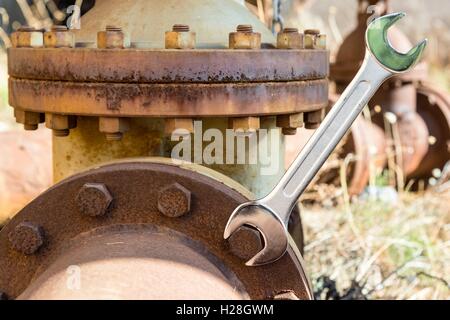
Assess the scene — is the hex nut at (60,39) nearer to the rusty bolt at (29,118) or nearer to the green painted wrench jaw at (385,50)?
the rusty bolt at (29,118)

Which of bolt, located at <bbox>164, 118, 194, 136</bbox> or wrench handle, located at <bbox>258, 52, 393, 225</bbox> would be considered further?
bolt, located at <bbox>164, 118, 194, 136</bbox>

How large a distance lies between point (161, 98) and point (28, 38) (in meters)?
0.38

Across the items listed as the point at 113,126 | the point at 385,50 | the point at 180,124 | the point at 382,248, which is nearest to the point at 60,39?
the point at 113,126

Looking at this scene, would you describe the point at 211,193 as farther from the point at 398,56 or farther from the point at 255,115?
A: the point at 398,56

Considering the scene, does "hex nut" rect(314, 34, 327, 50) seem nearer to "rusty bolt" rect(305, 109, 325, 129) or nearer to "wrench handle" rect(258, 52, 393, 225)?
"rusty bolt" rect(305, 109, 325, 129)

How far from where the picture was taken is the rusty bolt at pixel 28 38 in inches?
66.5

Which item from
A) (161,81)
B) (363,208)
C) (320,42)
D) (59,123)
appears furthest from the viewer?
(363,208)

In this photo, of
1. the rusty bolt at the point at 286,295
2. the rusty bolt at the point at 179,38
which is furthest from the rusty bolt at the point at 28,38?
the rusty bolt at the point at 286,295

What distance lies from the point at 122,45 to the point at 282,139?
59 cm

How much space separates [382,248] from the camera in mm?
3113

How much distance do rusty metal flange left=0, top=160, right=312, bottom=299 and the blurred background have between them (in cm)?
81

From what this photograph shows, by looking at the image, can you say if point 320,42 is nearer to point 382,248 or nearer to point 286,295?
point 286,295

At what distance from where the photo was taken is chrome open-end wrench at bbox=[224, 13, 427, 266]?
1438mm

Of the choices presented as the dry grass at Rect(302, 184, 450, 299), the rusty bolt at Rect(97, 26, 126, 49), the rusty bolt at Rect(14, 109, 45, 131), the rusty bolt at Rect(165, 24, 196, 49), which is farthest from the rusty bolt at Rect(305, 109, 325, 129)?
the dry grass at Rect(302, 184, 450, 299)
